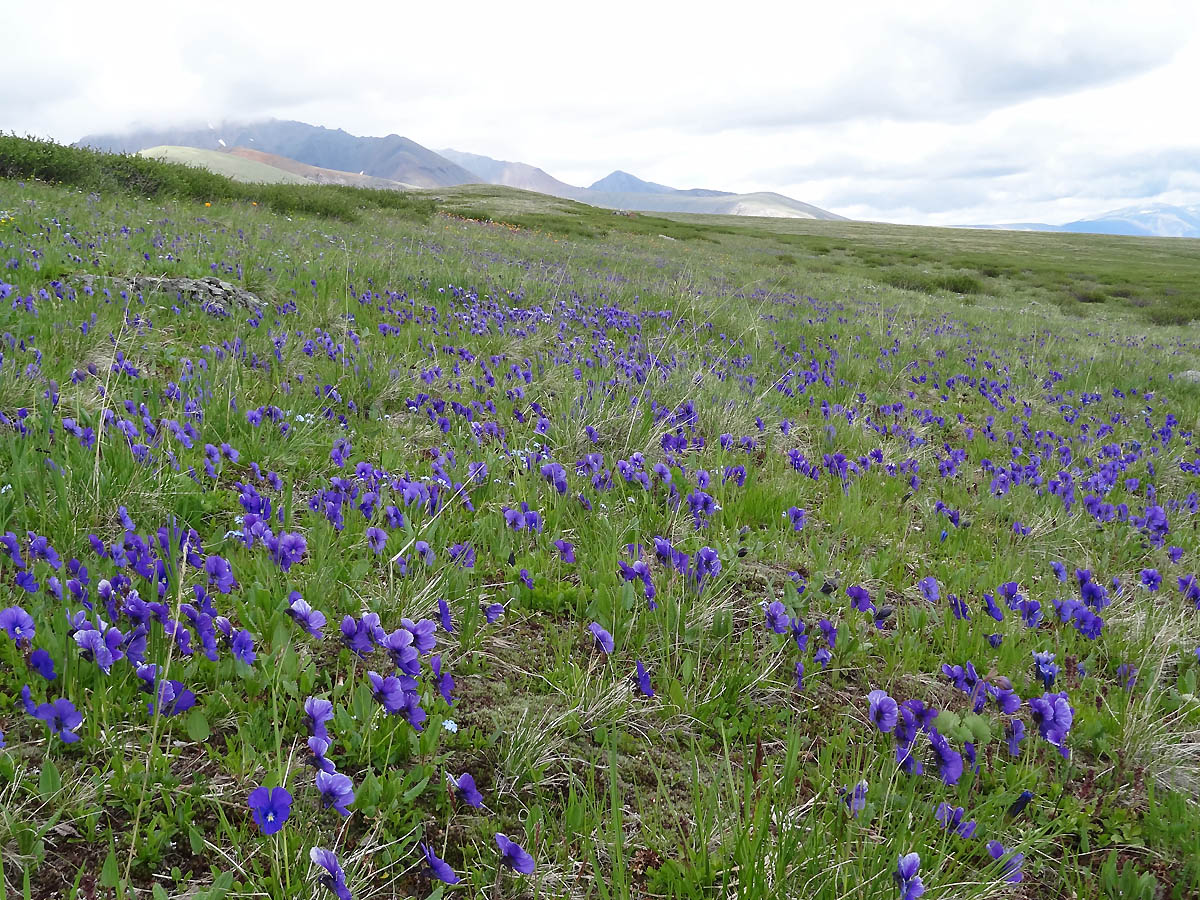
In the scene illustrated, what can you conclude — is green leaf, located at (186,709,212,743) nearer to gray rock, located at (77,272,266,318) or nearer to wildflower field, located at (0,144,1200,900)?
wildflower field, located at (0,144,1200,900)

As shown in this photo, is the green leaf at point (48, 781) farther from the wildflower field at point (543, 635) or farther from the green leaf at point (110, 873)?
the green leaf at point (110, 873)

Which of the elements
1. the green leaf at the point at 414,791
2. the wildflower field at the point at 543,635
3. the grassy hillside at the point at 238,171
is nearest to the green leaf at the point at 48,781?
the wildflower field at the point at 543,635

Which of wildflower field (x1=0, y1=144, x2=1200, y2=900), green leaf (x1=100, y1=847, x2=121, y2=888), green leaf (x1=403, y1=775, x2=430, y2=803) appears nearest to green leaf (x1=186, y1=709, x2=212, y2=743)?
wildflower field (x1=0, y1=144, x2=1200, y2=900)

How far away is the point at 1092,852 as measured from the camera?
81.9 inches

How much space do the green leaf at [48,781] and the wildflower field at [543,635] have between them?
0.04 feet

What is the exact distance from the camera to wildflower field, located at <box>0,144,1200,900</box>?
5.96 ft

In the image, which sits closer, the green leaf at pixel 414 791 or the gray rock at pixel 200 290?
the green leaf at pixel 414 791

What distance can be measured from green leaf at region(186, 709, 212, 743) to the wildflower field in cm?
4

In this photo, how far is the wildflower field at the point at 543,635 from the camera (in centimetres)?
182

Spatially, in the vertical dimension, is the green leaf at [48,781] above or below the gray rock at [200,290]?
below

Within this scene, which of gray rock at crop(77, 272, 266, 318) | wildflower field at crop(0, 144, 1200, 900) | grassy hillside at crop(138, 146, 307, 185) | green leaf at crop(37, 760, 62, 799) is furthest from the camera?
grassy hillside at crop(138, 146, 307, 185)

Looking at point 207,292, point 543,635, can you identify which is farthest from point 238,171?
point 543,635

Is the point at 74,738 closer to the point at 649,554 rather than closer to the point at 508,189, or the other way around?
the point at 649,554

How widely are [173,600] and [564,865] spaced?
1634 millimetres
